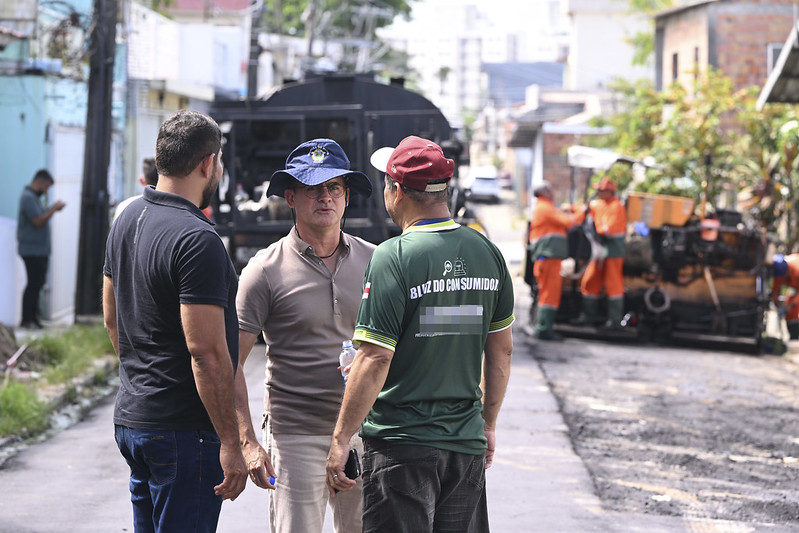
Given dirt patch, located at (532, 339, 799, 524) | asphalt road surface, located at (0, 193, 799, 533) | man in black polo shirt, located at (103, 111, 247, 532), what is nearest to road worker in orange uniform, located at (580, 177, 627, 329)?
dirt patch, located at (532, 339, 799, 524)

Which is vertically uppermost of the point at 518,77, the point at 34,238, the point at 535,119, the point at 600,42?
the point at 518,77

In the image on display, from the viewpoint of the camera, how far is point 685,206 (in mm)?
14047

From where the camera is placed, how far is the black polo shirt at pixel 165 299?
11.7ft

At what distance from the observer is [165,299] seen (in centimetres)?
363

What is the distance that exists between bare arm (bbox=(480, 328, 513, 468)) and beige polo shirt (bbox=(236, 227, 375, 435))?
56 cm

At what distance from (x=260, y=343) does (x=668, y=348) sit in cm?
490

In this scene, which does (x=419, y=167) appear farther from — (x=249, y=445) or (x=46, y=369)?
(x=46, y=369)

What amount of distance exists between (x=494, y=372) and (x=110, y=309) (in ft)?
4.61

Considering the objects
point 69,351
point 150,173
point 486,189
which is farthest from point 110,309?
point 486,189

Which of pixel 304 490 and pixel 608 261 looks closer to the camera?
pixel 304 490

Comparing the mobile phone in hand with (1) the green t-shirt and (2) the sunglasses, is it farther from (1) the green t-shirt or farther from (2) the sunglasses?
(2) the sunglasses

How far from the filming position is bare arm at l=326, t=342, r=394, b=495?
11.9 ft

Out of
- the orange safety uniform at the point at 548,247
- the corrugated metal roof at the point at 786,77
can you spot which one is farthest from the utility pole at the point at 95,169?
the corrugated metal roof at the point at 786,77

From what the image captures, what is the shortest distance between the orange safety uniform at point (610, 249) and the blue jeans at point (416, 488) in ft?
32.7
